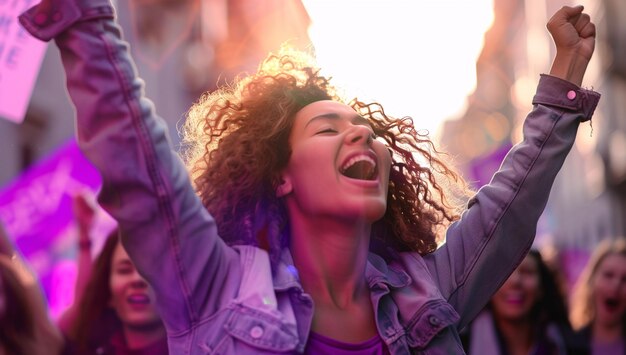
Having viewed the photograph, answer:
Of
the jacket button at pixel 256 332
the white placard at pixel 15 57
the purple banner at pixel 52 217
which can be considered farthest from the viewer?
the purple banner at pixel 52 217

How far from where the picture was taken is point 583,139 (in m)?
33.1

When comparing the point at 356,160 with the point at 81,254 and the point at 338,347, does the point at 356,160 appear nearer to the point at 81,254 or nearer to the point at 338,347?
the point at 338,347

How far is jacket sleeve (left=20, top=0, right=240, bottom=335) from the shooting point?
2195 mm

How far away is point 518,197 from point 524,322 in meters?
3.16

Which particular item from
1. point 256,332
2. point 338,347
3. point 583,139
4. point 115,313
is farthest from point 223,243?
point 583,139

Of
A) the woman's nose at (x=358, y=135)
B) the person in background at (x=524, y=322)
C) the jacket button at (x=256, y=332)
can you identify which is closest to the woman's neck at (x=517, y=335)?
the person in background at (x=524, y=322)

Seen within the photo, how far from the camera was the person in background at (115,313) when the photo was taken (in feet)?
14.3

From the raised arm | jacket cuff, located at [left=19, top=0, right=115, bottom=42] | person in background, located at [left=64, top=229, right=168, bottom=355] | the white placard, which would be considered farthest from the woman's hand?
person in background, located at [left=64, top=229, right=168, bottom=355]

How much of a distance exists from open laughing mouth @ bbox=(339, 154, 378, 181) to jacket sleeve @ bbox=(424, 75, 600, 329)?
29 cm

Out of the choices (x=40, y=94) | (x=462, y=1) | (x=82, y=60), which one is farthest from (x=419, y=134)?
(x=40, y=94)

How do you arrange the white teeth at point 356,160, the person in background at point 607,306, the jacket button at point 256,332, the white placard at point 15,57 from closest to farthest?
the jacket button at point 256,332, the white teeth at point 356,160, the white placard at point 15,57, the person in background at point 607,306

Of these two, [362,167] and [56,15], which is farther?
[362,167]

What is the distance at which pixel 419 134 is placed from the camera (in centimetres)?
307

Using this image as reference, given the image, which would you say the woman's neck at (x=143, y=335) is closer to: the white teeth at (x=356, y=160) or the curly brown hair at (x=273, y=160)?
the curly brown hair at (x=273, y=160)
